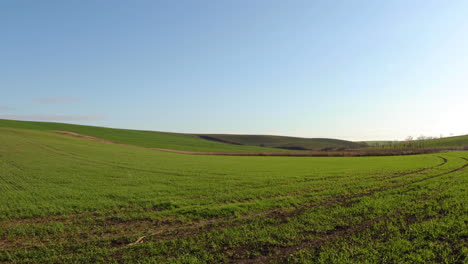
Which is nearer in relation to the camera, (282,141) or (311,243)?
(311,243)

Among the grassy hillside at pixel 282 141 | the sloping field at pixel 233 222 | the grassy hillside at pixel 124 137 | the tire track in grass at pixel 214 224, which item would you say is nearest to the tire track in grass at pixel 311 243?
the sloping field at pixel 233 222

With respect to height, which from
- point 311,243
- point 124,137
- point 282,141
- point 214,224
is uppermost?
point 282,141

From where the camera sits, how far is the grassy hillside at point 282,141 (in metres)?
133

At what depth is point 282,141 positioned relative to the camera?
146625mm

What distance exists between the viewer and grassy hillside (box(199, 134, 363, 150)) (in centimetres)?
13262

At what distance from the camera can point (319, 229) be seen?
392 inches

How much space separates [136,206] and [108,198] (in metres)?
2.76

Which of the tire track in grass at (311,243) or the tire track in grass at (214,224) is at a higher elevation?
the tire track in grass at (311,243)

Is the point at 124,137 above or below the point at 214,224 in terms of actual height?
above

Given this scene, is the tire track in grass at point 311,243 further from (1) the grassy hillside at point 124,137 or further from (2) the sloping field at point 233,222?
(1) the grassy hillside at point 124,137

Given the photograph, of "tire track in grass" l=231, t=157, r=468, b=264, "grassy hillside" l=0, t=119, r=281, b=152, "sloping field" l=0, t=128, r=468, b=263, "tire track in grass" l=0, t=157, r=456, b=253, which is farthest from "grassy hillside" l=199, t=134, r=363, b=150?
"tire track in grass" l=231, t=157, r=468, b=264

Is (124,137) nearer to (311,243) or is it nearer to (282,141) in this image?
(282,141)

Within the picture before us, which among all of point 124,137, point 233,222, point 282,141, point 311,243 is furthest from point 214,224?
point 282,141

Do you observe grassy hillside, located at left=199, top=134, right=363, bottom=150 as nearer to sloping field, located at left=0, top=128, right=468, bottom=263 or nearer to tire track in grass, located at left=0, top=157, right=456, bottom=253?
sloping field, located at left=0, top=128, right=468, bottom=263
